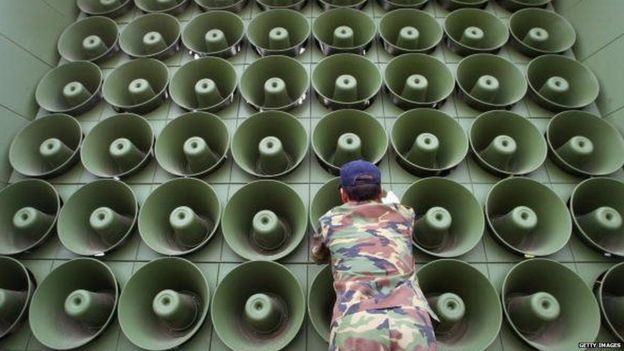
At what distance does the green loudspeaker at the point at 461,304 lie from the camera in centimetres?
271

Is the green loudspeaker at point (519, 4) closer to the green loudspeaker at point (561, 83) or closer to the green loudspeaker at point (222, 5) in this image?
the green loudspeaker at point (561, 83)

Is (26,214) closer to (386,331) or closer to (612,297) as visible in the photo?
(386,331)

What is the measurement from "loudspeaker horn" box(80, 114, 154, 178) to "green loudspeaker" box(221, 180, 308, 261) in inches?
34.5

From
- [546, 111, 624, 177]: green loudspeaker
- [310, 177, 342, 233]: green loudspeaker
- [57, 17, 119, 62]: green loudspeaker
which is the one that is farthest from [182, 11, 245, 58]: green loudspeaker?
[546, 111, 624, 177]: green loudspeaker

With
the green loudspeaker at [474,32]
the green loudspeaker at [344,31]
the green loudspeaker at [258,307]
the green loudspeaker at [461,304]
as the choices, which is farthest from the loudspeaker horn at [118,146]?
the green loudspeaker at [474,32]

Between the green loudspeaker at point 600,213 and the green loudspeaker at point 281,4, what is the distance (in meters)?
2.87

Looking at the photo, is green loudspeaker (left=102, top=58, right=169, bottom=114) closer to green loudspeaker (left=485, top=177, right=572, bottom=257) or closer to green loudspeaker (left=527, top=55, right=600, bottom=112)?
green loudspeaker (left=485, top=177, right=572, bottom=257)

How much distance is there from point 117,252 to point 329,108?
1959 millimetres

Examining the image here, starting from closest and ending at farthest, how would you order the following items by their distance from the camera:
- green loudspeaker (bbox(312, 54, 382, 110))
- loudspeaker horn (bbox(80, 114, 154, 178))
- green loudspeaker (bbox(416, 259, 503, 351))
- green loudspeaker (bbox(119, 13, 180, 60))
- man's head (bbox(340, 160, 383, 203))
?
man's head (bbox(340, 160, 383, 203)) < green loudspeaker (bbox(416, 259, 503, 351)) < loudspeaker horn (bbox(80, 114, 154, 178)) < green loudspeaker (bbox(312, 54, 382, 110)) < green loudspeaker (bbox(119, 13, 180, 60))

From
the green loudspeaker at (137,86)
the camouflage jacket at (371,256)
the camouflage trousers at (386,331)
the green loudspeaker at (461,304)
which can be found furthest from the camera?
the green loudspeaker at (137,86)

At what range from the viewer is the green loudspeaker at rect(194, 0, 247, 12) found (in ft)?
14.1

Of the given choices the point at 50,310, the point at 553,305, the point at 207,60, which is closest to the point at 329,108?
the point at 207,60

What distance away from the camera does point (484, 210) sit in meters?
3.21

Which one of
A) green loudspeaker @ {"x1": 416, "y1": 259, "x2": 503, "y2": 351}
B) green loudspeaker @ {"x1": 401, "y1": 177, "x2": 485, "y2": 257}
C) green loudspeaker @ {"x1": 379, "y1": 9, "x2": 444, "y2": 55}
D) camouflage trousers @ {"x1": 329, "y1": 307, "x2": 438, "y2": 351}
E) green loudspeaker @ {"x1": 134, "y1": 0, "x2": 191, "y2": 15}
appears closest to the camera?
camouflage trousers @ {"x1": 329, "y1": 307, "x2": 438, "y2": 351}
